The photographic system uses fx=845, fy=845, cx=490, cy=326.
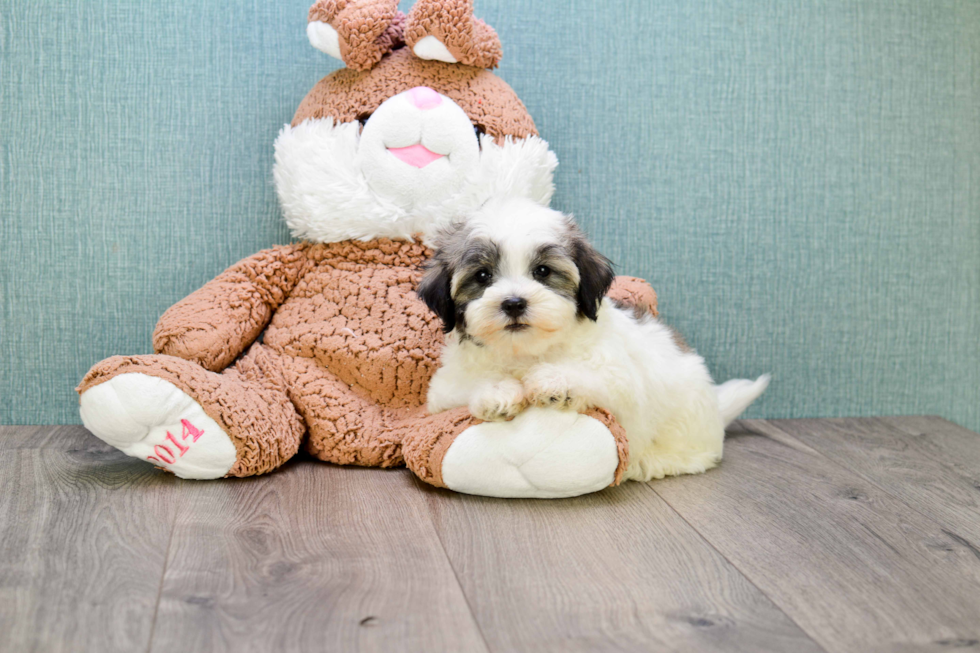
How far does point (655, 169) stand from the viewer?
2332mm

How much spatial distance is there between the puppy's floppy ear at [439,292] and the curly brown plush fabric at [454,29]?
0.56 m

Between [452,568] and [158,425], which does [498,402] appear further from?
[158,425]

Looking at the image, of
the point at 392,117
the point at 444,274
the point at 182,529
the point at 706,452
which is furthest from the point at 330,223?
the point at 706,452

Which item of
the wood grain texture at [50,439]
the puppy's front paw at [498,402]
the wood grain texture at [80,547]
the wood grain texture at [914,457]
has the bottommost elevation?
the wood grain texture at [914,457]

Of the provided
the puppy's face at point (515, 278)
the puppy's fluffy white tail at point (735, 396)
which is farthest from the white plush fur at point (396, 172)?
the puppy's fluffy white tail at point (735, 396)

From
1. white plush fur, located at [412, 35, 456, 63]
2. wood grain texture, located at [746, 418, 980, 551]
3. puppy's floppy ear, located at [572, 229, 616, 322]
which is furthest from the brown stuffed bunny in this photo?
wood grain texture, located at [746, 418, 980, 551]

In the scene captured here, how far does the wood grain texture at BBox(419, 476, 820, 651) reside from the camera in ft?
3.87

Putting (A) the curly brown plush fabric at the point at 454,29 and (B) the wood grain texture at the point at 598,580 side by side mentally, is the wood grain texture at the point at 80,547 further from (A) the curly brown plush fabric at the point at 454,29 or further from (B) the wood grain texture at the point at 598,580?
(A) the curly brown plush fabric at the point at 454,29

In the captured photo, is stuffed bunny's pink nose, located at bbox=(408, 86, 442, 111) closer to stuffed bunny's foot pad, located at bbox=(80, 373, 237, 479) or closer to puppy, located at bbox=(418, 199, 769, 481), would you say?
puppy, located at bbox=(418, 199, 769, 481)

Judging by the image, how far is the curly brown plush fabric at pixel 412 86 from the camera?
1954 millimetres

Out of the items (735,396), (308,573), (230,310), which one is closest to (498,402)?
(308,573)

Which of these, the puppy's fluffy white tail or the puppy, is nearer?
the puppy

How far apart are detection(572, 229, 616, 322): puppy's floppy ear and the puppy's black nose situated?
15 cm

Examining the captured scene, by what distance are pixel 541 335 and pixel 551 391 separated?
0.38 feet
